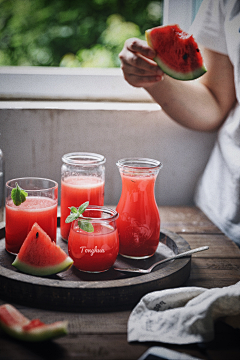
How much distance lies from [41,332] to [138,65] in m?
0.90

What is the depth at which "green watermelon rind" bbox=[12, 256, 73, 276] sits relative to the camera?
2.83 feet

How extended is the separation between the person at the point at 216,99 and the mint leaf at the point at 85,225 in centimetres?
62

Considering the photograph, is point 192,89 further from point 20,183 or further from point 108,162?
point 20,183

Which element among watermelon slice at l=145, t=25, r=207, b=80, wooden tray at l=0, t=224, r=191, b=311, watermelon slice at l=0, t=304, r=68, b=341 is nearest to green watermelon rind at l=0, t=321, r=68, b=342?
watermelon slice at l=0, t=304, r=68, b=341

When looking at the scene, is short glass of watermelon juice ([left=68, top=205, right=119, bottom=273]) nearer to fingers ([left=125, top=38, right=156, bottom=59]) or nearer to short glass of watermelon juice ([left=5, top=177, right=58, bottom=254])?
short glass of watermelon juice ([left=5, top=177, right=58, bottom=254])

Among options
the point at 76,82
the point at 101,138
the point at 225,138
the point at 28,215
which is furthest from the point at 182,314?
the point at 76,82

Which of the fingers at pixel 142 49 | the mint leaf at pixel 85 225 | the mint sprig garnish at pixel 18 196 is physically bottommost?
the mint leaf at pixel 85 225

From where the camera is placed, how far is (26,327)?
664 mm

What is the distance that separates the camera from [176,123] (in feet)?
5.36

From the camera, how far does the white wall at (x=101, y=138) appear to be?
5.17 ft

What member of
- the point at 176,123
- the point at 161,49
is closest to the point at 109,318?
the point at 161,49

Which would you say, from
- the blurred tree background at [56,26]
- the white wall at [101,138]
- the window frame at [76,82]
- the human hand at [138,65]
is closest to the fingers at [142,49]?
the human hand at [138,65]

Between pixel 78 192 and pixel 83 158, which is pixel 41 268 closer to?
pixel 78 192

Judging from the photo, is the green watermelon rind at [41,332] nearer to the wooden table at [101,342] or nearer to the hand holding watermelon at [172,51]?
the wooden table at [101,342]
